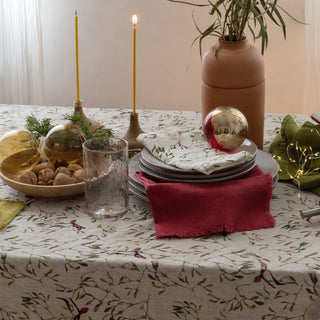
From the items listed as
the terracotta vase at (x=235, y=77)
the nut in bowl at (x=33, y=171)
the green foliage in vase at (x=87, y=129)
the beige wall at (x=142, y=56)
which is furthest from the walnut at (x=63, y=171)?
the beige wall at (x=142, y=56)

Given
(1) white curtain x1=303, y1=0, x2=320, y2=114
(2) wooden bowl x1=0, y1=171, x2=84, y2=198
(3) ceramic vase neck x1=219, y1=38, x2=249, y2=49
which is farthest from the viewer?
(1) white curtain x1=303, y1=0, x2=320, y2=114

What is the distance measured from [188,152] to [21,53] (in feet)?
7.10

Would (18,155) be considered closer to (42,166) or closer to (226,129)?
(42,166)

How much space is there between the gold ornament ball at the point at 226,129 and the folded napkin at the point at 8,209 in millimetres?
409

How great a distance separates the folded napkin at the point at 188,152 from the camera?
106 centimetres

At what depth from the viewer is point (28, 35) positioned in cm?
302

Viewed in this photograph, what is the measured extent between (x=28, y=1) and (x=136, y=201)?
6.98 feet

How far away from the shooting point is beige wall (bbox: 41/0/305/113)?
3.01m

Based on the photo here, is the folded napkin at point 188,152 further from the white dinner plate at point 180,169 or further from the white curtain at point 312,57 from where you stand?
the white curtain at point 312,57

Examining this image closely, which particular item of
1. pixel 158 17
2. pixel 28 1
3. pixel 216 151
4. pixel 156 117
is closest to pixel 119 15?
pixel 158 17

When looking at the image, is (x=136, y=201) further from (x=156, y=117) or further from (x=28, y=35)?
(x=28, y=35)

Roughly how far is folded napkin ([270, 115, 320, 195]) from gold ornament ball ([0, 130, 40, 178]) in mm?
537

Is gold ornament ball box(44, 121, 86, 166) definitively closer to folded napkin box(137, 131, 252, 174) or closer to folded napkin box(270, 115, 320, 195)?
folded napkin box(137, 131, 252, 174)

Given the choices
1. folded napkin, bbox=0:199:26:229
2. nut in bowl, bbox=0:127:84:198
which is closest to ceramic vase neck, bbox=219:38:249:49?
nut in bowl, bbox=0:127:84:198
